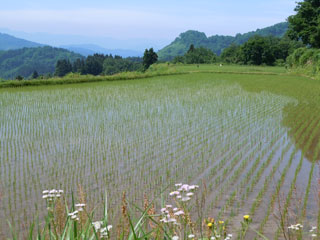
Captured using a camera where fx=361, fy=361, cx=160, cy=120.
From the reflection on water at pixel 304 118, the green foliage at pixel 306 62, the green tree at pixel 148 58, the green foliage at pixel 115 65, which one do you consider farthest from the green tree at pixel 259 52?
the reflection on water at pixel 304 118

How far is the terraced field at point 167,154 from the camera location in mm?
4918

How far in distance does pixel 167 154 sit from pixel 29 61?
161936mm

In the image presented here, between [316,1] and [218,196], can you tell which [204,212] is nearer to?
[218,196]

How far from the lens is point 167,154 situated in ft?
24.3

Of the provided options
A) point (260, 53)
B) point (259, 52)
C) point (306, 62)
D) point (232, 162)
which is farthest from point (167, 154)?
point (260, 53)

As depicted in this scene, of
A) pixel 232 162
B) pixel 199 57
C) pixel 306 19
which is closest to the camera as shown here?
pixel 232 162

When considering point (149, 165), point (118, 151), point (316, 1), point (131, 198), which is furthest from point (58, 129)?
point (316, 1)

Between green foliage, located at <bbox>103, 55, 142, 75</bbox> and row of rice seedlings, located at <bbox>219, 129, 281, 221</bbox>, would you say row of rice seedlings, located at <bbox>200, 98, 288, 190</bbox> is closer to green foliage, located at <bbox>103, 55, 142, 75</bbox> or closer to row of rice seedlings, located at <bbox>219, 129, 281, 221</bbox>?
row of rice seedlings, located at <bbox>219, 129, 281, 221</bbox>

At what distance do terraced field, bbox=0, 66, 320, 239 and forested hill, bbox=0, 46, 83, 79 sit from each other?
5412 inches

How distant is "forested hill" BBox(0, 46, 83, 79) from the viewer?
466 feet

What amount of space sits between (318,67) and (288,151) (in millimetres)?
19177

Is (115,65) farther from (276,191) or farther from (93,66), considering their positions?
(276,191)

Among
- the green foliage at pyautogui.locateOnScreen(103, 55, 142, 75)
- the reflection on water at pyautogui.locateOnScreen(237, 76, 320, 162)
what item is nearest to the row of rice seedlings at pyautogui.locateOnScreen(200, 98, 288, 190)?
the reflection on water at pyautogui.locateOnScreen(237, 76, 320, 162)

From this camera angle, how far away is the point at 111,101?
15570 mm
